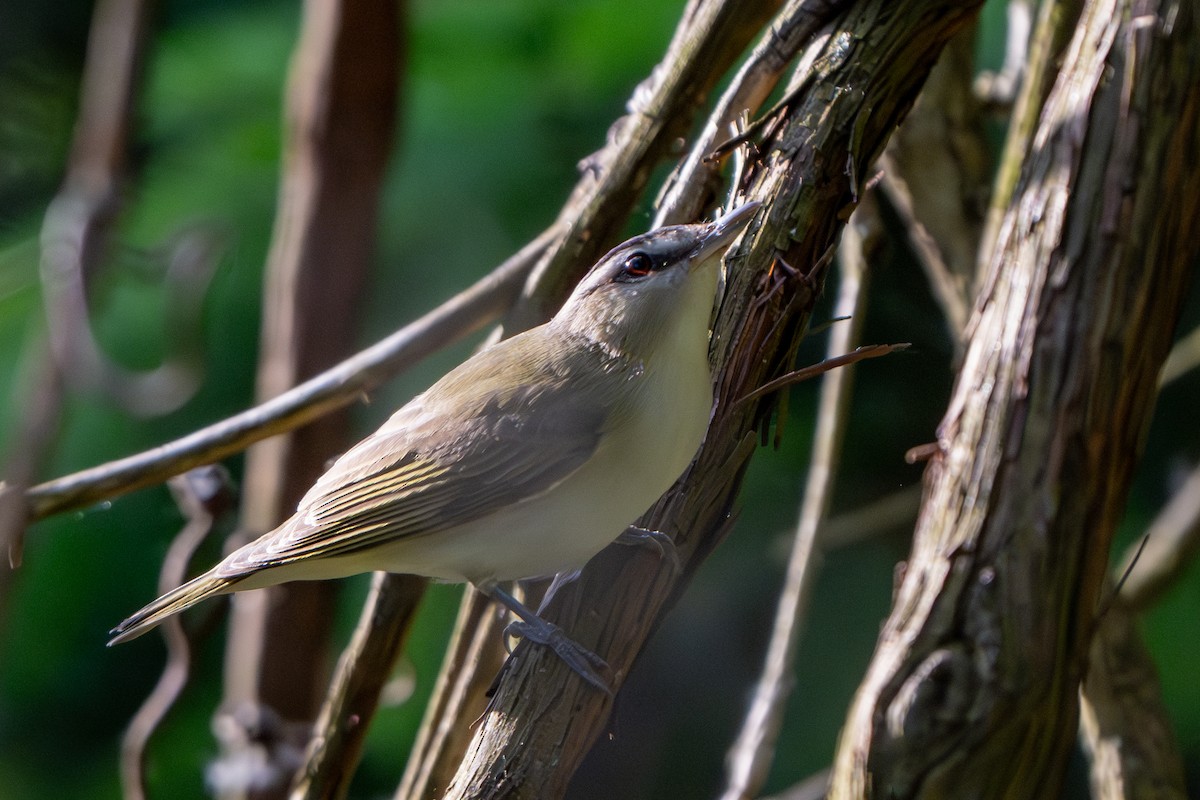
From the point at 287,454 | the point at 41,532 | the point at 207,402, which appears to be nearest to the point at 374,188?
the point at 287,454

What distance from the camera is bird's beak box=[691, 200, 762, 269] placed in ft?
2.69

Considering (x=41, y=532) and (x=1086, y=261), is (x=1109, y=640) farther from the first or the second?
(x=41, y=532)

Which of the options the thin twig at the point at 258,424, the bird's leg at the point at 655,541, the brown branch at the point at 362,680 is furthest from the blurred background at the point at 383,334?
the bird's leg at the point at 655,541

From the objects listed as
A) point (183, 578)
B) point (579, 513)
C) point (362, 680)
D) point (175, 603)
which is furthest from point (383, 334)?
point (579, 513)

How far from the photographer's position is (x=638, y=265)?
0.93 metres

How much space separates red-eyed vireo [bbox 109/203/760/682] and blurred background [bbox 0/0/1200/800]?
69cm

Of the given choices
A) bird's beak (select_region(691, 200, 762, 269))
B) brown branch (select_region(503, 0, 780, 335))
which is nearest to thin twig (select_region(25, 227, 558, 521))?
brown branch (select_region(503, 0, 780, 335))

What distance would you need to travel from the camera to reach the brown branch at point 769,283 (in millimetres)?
819

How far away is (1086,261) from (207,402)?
145cm

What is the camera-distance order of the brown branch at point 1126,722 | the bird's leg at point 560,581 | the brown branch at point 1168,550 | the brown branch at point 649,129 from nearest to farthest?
1. the bird's leg at point 560,581
2. the brown branch at point 649,129
3. the brown branch at point 1126,722
4. the brown branch at point 1168,550

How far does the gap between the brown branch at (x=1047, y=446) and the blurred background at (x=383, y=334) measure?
2.10ft

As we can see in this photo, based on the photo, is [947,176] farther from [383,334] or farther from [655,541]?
[383,334]

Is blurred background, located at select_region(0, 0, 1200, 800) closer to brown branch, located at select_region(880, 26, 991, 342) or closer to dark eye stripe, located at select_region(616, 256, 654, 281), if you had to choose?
brown branch, located at select_region(880, 26, 991, 342)

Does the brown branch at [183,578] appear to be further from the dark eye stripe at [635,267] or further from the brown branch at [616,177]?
the dark eye stripe at [635,267]
